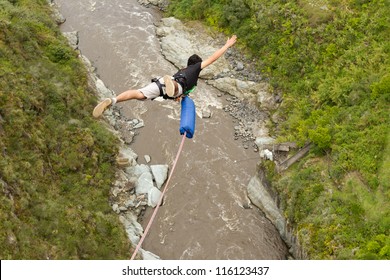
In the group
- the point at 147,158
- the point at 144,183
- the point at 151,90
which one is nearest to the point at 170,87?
the point at 151,90

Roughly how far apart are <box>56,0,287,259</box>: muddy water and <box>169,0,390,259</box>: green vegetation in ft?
5.69

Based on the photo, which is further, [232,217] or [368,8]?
[368,8]

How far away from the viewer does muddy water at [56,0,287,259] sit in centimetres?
1455

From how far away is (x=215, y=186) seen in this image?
53.7 ft

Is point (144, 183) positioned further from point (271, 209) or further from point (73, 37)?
point (73, 37)

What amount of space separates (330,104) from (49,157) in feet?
36.1

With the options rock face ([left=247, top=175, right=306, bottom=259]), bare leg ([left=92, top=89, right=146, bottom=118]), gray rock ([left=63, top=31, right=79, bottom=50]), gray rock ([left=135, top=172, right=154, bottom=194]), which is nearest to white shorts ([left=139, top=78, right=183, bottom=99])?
bare leg ([left=92, top=89, right=146, bottom=118])

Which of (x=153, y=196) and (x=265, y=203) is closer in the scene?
(x=265, y=203)

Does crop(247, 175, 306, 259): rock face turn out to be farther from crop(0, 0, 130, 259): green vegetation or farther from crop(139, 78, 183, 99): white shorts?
crop(139, 78, 183, 99): white shorts

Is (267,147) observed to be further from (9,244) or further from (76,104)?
(9,244)

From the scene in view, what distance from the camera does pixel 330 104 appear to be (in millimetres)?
16906

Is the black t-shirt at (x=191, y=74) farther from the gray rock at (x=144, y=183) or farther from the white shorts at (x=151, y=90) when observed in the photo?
the gray rock at (x=144, y=183)

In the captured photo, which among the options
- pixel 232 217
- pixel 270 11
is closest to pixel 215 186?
pixel 232 217

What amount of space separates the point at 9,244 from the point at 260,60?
15.5m
